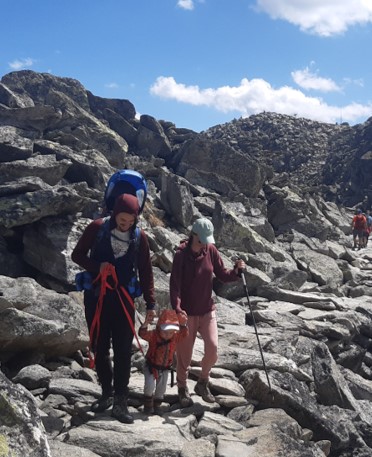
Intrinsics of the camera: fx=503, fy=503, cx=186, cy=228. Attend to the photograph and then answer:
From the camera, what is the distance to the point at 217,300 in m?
16.6

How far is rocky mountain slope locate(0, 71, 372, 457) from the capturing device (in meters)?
7.07

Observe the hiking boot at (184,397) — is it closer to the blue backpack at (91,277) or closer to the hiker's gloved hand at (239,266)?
the blue backpack at (91,277)

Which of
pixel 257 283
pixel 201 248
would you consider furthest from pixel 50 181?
pixel 201 248

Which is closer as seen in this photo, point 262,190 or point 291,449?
point 291,449

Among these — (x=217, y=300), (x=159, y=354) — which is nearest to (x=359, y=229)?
(x=217, y=300)

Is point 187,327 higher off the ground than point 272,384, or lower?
higher

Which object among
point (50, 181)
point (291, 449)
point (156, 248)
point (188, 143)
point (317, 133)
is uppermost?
point (317, 133)

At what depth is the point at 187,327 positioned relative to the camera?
26.7 feet

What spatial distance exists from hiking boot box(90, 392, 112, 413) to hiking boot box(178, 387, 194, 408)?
4.29 ft

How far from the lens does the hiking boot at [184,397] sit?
26.6ft

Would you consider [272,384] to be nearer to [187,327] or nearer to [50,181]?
[187,327]

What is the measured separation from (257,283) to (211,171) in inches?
682

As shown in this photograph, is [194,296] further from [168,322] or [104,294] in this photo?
[104,294]

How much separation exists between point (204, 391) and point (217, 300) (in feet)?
26.5
